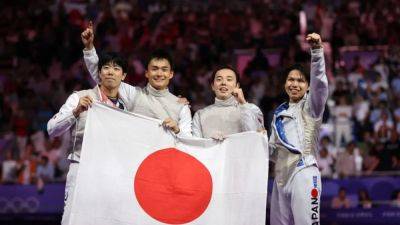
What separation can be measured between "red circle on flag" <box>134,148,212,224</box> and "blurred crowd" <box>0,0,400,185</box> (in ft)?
16.9

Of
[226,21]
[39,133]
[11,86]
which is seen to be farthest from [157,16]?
[39,133]

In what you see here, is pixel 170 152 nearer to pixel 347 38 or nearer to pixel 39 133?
pixel 39 133

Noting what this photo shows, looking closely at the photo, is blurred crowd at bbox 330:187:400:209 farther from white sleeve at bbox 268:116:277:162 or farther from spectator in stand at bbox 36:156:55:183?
white sleeve at bbox 268:116:277:162

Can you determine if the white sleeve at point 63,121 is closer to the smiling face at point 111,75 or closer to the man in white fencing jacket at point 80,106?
the man in white fencing jacket at point 80,106

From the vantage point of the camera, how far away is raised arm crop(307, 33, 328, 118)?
6.16m

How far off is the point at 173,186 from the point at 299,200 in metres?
1.02

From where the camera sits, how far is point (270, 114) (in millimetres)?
11969

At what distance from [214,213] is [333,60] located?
26.9ft

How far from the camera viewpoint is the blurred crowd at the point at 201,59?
12.1 metres

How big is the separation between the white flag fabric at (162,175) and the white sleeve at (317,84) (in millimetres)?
482

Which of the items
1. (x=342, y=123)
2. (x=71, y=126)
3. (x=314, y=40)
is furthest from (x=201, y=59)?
(x=314, y=40)

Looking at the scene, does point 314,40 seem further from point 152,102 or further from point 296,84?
point 152,102

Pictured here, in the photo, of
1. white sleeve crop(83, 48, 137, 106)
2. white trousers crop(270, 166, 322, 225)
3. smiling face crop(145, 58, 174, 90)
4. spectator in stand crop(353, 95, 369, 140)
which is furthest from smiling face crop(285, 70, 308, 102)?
spectator in stand crop(353, 95, 369, 140)

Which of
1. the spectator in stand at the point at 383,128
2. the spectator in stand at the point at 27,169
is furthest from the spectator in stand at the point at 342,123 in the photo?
the spectator in stand at the point at 27,169
